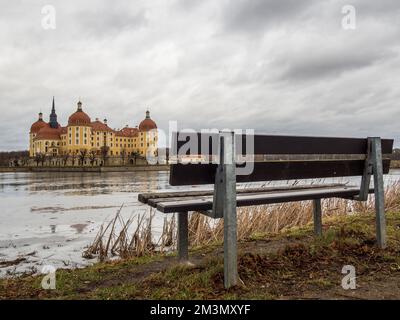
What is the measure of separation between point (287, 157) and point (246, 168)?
0.53 m

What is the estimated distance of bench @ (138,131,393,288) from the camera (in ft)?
10.8

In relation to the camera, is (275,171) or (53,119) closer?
(275,171)

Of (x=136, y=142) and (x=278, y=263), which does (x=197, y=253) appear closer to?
(x=278, y=263)

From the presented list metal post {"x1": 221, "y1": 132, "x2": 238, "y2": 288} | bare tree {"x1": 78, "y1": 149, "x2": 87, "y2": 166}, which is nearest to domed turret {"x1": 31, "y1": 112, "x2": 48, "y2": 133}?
bare tree {"x1": 78, "y1": 149, "x2": 87, "y2": 166}

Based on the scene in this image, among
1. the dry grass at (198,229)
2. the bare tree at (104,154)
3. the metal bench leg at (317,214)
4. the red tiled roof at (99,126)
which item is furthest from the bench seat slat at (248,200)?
the red tiled roof at (99,126)

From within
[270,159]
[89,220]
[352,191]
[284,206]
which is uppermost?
[270,159]

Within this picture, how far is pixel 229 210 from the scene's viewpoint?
330 centimetres

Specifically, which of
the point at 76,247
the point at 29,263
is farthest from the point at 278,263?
the point at 76,247

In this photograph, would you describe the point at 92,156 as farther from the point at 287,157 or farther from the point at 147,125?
the point at 287,157

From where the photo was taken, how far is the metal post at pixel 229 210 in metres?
3.28

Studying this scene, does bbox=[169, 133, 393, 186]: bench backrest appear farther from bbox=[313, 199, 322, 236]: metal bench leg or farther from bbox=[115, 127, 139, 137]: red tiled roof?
bbox=[115, 127, 139, 137]: red tiled roof

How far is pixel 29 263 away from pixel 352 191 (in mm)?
4646

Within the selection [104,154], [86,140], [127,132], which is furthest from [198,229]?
[127,132]
